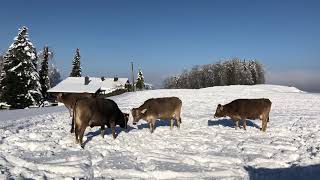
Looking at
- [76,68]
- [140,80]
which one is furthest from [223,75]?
[76,68]

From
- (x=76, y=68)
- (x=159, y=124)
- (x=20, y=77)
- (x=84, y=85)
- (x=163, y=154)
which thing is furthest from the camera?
(x=76, y=68)

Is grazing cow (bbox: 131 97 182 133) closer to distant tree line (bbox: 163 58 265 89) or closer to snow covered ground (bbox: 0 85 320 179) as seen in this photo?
snow covered ground (bbox: 0 85 320 179)

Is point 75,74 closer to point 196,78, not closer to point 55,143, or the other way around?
point 196,78

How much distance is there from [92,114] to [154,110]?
14.1 ft

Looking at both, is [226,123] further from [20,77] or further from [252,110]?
[20,77]

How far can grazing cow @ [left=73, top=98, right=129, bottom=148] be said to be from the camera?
13.0 meters

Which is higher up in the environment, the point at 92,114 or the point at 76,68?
the point at 76,68

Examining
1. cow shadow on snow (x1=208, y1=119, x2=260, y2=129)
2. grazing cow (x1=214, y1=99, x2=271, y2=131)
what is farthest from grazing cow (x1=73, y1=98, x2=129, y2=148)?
cow shadow on snow (x1=208, y1=119, x2=260, y2=129)

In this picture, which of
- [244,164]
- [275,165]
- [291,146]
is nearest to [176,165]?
[244,164]

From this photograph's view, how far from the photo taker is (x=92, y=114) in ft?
44.0

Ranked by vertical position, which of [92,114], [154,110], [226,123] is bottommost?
[226,123]

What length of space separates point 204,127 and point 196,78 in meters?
139

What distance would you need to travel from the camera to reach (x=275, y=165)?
10680 millimetres

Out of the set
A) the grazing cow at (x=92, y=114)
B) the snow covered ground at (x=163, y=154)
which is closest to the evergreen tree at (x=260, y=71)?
the snow covered ground at (x=163, y=154)
